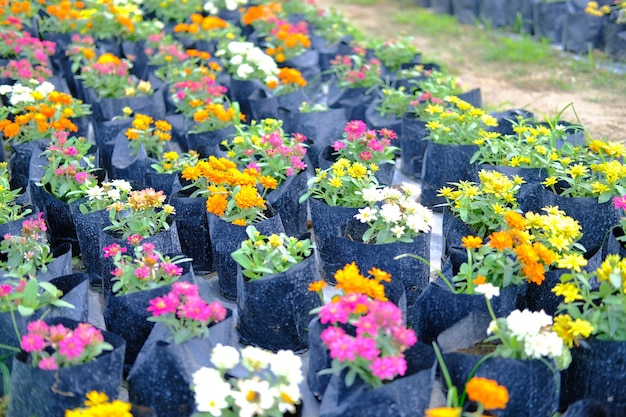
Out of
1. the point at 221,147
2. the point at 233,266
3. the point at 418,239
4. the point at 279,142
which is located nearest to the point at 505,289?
the point at 418,239

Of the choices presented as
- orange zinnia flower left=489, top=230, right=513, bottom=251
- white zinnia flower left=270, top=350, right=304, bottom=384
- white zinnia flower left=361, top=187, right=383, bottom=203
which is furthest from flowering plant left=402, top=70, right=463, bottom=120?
white zinnia flower left=270, top=350, right=304, bottom=384

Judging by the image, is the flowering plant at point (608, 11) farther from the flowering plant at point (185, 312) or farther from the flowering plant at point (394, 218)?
the flowering plant at point (185, 312)

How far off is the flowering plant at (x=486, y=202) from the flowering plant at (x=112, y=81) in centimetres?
224

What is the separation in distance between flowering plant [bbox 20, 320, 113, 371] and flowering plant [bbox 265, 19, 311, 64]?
137 inches

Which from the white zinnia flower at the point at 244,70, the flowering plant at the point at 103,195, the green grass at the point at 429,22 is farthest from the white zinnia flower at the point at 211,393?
the green grass at the point at 429,22

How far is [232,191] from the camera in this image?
2.88m

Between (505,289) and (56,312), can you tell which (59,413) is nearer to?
(56,312)

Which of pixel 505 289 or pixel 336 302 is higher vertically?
pixel 336 302

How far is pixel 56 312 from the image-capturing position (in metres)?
2.34

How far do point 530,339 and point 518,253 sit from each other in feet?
1.29

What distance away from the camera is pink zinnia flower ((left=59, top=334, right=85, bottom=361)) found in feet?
6.51

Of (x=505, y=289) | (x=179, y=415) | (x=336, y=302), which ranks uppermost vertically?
(x=336, y=302)

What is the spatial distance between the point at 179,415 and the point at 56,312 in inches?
21.5

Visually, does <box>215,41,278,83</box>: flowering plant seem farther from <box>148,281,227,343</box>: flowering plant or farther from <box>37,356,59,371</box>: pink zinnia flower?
<box>37,356,59,371</box>: pink zinnia flower
